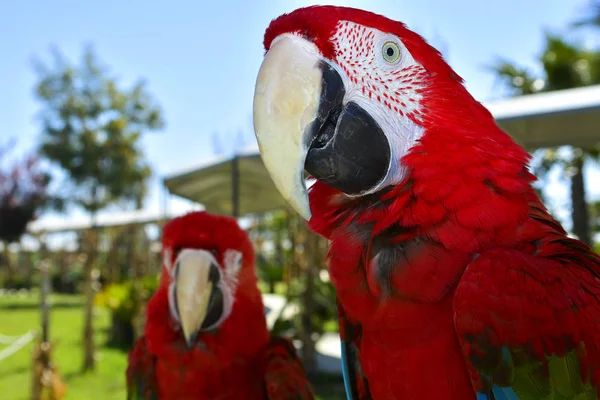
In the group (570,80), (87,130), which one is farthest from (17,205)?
(570,80)

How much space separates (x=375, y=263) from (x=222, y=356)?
99 cm

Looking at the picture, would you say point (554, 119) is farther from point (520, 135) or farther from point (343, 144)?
point (343, 144)

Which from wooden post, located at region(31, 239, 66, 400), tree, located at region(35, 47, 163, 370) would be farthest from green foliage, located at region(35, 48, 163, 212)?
wooden post, located at region(31, 239, 66, 400)

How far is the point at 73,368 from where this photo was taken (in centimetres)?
676

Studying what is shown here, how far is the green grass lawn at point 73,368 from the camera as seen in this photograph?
18.3ft

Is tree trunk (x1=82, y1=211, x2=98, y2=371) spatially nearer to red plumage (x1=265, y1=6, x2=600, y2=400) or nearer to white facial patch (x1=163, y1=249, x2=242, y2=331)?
white facial patch (x1=163, y1=249, x2=242, y2=331)

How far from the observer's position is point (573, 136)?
3.53 m

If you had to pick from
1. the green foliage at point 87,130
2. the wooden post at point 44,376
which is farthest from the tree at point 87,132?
the wooden post at point 44,376

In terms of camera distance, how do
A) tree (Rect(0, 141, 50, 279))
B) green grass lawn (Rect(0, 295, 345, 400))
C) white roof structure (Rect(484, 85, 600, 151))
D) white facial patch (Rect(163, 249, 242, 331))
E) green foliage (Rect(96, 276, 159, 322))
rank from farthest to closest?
1. tree (Rect(0, 141, 50, 279))
2. green foliage (Rect(96, 276, 159, 322))
3. green grass lawn (Rect(0, 295, 345, 400))
4. white roof structure (Rect(484, 85, 600, 151))
5. white facial patch (Rect(163, 249, 242, 331))

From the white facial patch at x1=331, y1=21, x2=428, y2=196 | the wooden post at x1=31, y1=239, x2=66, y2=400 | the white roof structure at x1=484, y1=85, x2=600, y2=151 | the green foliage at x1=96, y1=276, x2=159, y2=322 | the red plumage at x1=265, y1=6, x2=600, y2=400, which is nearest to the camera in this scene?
the red plumage at x1=265, y1=6, x2=600, y2=400

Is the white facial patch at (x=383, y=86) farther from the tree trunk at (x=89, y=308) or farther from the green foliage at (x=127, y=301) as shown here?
the green foliage at (x=127, y=301)

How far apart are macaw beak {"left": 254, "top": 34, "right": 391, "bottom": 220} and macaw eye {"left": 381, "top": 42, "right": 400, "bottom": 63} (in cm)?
13

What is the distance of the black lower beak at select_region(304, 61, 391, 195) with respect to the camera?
39.6 inches

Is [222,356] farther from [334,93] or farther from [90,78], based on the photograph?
[90,78]
